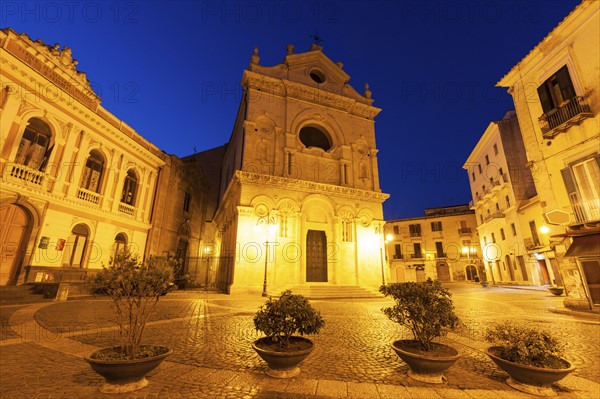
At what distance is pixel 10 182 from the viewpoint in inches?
450

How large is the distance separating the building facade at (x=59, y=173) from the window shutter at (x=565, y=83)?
62.5ft

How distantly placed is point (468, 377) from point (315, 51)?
23.6 metres

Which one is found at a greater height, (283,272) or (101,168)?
(101,168)

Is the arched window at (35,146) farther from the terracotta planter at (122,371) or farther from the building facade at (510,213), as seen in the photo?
the building facade at (510,213)

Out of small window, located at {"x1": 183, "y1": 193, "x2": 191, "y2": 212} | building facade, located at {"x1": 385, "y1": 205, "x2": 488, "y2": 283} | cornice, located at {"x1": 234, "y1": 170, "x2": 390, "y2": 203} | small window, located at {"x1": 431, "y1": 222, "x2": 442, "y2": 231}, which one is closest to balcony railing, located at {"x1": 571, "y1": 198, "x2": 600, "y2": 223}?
cornice, located at {"x1": 234, "y1": 170, "x2": 390, "y2": 203}

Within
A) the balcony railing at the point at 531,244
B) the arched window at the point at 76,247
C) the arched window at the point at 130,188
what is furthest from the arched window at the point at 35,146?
the balcony railing at the point at 531,244

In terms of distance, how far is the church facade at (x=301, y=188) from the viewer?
16.1m

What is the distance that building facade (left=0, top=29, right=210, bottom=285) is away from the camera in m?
11.6

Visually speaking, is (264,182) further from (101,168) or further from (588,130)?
(588,130)

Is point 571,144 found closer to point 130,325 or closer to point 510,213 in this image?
point 130,325

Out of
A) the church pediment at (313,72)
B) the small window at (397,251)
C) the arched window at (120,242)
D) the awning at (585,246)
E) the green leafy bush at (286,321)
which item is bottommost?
the green leafy bush at (286,321)

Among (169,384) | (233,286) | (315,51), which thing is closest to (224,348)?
(169,384)

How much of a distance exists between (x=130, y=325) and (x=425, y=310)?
4.18 metres

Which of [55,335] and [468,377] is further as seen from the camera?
[55,335]
